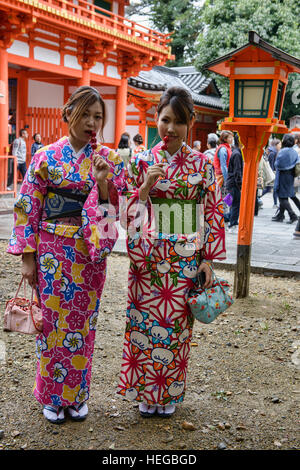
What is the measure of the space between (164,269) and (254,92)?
272 centimetres

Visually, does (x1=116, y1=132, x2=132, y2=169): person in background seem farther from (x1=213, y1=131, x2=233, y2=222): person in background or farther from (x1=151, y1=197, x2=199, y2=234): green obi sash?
(x1=151, y1=197, x2=199, y2=234): green obi sash

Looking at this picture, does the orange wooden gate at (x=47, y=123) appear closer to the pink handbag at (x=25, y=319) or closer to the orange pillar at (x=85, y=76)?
the orange pillar at (x=85, y=76)

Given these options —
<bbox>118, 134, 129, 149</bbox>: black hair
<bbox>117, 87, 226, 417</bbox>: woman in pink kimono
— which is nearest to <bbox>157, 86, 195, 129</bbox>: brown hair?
<bbox>117, 87, 226, 417</bbox>: woman in pink kimono

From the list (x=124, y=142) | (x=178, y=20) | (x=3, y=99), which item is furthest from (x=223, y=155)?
(x=178, y=20)

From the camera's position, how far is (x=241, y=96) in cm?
472

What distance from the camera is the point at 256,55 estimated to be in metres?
4.63

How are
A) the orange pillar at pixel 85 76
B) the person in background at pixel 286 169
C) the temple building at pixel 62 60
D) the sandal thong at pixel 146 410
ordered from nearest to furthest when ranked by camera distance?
the sandal thong at pixel 146 410
the person in background at pixel 286 169
the temple building at pixel 62 60
the orange pillar at pixel 85 76

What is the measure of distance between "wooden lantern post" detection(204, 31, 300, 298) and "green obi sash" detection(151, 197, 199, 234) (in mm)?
2313

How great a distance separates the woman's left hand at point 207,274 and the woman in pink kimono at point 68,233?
49 cm

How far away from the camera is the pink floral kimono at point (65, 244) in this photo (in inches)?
97.9

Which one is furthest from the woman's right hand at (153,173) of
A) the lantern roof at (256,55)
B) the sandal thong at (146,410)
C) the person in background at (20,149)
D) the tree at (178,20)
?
the tree at (178,20)

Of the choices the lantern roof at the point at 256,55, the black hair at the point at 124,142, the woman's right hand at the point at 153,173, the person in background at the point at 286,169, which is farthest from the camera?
the black hair at the point at 124,142

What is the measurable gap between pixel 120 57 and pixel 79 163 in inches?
519

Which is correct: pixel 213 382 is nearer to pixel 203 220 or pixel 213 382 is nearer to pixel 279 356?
pixel 279 356
